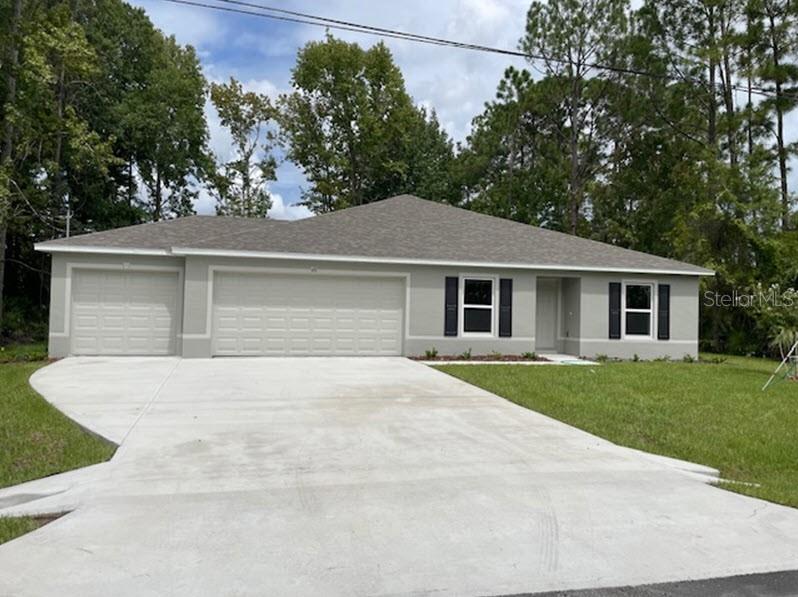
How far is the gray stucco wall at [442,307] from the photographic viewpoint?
1395cm

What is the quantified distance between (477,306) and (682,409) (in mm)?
7249

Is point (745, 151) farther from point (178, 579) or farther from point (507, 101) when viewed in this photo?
point (178, 579)

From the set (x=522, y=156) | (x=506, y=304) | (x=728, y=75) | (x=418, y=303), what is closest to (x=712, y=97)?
(x=728, y=75)

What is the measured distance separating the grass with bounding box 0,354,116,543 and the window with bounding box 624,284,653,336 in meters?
14.1

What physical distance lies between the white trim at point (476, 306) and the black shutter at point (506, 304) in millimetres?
138

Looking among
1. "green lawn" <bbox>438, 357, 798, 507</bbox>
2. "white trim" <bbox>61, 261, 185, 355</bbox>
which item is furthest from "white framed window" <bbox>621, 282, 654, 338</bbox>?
"white trim" <bbox>61, 261, 185, 355</bbox>

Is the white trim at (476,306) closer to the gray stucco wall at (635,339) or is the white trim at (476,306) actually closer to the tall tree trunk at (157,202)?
the gray stucco wall at (635,339)

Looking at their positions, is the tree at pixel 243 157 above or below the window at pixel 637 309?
above

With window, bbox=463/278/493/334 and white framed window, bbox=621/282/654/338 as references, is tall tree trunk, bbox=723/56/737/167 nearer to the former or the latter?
white framed window, bbox=621/282/654/338

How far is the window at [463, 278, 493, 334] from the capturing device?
15.7 metres

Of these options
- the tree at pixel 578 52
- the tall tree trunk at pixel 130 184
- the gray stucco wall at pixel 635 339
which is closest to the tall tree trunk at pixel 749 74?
the tree at pixel 578 52

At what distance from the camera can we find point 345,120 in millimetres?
34219

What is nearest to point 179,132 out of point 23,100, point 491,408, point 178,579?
point 23,100

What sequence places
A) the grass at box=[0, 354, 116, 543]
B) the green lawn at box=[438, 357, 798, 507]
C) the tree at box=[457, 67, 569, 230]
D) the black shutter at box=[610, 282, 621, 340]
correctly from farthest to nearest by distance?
the tree at box=[457, 67, 569, 230] → the black shutter at box=[610, 282, 621, 340] → the green lawn at box=[438, 357, 798, 507] → the grass at box=[0, 354, 116, 543]
